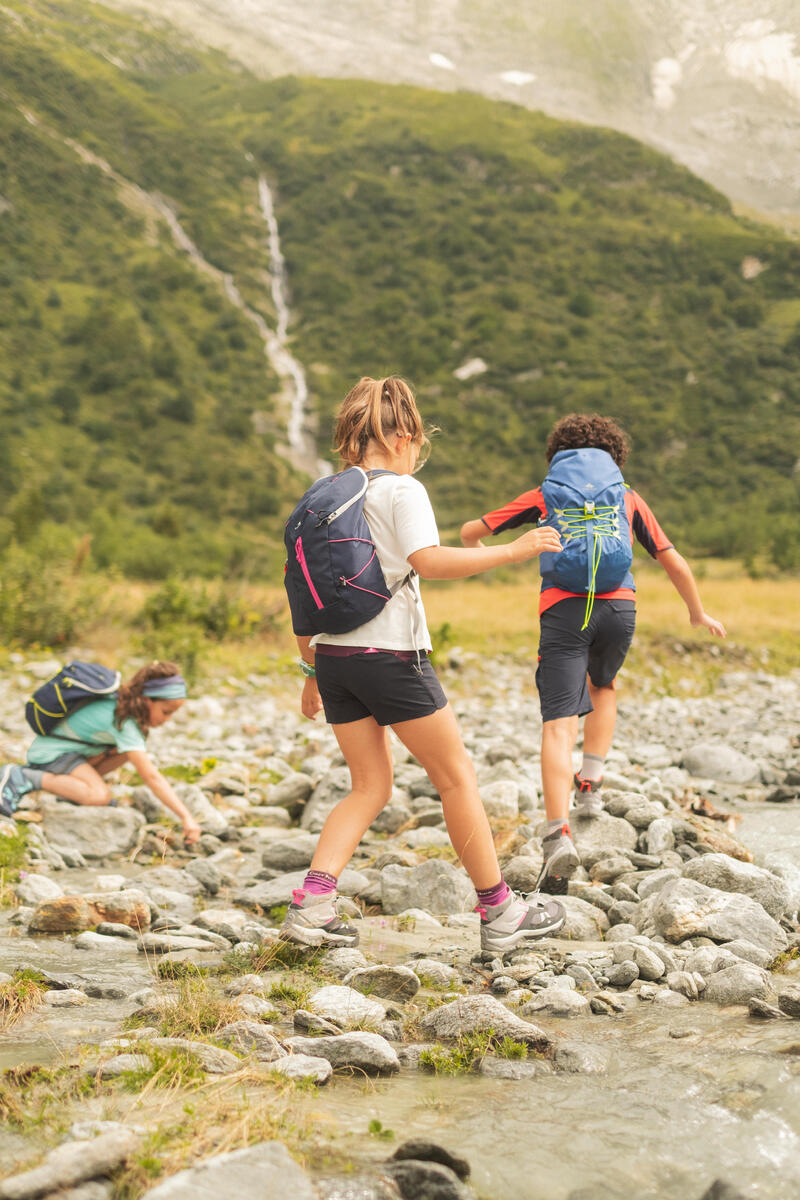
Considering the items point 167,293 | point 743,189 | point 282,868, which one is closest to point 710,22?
point 743,189

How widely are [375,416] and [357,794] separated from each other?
1.35 metres

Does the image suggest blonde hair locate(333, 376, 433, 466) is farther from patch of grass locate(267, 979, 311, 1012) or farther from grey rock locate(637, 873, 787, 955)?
grey rock locate(637, 873, 787, 955)

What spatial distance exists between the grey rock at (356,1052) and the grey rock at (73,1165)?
2.39ft

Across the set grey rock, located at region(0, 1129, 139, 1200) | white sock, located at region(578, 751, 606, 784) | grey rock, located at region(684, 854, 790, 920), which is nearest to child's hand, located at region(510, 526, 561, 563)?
grey rock, located at region(684, 854, 790, 920)

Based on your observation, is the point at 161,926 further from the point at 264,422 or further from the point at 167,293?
the point at 167,293

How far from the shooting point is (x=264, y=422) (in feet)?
242

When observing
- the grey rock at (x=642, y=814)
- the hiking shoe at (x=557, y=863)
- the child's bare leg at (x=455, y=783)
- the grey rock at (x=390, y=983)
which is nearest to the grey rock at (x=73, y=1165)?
the grey rock at (x=390, y=983)

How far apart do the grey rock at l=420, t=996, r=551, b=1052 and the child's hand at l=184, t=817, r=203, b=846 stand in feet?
9.37

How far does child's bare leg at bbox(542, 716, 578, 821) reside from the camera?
4172 mm

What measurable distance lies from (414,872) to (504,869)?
41 cm

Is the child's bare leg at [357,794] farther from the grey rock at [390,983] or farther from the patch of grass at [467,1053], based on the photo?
the patch of grass at [467,1053]

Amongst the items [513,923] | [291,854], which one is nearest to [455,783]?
[513,923]

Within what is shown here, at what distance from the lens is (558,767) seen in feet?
13.9

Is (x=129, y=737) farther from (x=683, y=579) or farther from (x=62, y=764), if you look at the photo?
(x=683, y=579)
